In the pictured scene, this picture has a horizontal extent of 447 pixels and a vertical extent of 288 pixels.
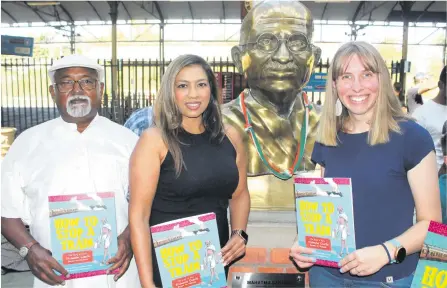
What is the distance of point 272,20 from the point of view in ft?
9.05

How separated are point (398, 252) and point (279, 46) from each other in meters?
1.48

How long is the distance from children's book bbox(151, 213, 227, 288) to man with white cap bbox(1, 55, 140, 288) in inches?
15.9

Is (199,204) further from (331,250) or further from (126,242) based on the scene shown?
(331,250)

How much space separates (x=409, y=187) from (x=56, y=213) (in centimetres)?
149

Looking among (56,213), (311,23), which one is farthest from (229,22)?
(56,213)

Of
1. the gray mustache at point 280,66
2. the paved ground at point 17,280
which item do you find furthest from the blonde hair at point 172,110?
the paved ground at point 17,280

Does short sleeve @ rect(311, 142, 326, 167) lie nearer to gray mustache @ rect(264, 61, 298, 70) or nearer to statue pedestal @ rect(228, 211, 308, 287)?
gray mustache @ rect(264, 61, 298, 70)

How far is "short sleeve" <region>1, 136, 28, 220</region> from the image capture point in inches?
89.7

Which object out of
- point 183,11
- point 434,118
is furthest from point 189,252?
point 183,11

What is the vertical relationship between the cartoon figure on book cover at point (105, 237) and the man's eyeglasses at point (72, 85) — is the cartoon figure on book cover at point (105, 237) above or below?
below

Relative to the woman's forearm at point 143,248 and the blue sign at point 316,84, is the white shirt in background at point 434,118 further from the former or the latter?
the woman's forearm at point 143,248

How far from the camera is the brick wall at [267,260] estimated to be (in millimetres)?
2832

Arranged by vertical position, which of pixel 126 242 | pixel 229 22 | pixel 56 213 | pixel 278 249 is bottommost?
pixel 278 249

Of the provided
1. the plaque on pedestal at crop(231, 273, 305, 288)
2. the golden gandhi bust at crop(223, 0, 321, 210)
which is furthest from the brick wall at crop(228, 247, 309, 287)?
the golden gandhi bust at crop(223, 0, 321, 210)
